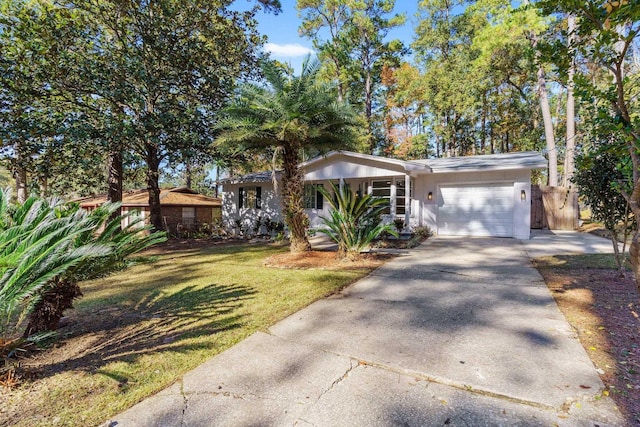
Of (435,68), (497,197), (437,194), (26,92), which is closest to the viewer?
(26,92)

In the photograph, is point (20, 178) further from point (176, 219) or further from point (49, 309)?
point (49, 309)

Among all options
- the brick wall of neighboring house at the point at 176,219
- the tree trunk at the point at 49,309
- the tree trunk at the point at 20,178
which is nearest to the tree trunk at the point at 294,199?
the tree trunk at the point at 49,309

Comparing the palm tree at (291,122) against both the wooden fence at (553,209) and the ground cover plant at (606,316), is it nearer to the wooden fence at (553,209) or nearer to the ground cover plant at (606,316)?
the ground cover plant at (606,316)

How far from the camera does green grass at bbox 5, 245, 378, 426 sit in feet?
8.09

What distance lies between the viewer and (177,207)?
2030cm

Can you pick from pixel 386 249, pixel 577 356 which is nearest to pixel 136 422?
pixel 577 356

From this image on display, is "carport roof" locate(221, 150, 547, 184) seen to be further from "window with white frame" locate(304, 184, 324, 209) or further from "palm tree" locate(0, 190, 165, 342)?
"palm tree" locate(0, 190, 165, 342)

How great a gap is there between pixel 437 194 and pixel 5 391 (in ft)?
41.2

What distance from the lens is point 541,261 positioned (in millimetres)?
7301

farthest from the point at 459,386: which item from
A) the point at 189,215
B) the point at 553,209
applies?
the point at 189,215

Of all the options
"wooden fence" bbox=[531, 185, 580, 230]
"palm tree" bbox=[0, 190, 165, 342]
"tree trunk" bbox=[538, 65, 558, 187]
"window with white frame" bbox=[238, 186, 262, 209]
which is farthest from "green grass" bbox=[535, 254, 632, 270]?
"window with white frame" bbox=[238, 186, 262, 209]

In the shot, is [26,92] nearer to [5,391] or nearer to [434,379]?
[5,391]

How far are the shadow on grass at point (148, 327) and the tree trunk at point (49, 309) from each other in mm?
370

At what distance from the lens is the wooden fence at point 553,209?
14.4 meters
